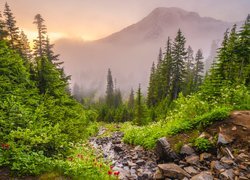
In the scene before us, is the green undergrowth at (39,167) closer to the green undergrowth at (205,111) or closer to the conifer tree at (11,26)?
the green undergrowth at (205,111)

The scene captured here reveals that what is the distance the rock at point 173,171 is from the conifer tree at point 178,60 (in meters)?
34.7

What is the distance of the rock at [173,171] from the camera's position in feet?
24.9

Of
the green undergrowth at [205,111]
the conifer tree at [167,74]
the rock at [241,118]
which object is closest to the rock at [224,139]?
the rock at [241,118]

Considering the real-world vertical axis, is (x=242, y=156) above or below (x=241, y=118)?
below

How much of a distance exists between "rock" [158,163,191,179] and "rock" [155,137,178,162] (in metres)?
1.09

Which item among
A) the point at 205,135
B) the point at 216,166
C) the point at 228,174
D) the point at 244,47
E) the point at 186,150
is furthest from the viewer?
the point at 244,47

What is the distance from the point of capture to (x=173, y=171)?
777cm

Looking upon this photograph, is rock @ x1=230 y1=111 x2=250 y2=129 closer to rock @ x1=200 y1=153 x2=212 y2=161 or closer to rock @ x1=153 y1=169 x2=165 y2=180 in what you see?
rock @ x1=200 y1=153 x2=212 y2=161

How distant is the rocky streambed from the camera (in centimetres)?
740

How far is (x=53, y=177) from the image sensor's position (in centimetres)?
579

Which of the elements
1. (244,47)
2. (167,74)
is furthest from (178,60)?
(244,47)

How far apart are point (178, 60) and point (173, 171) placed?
3634 centimetres

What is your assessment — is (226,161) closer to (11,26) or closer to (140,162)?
(140,162)

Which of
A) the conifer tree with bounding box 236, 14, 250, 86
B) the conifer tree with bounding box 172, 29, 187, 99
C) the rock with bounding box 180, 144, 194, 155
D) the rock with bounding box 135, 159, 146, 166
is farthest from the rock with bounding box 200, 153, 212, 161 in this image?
the conifer tree with bounding box 172, 29, 187, 99
